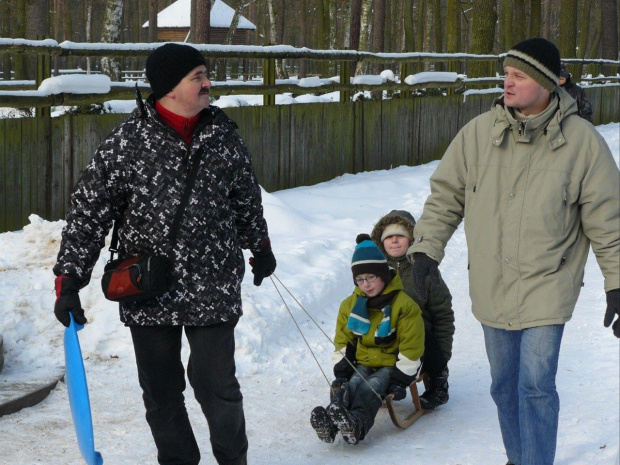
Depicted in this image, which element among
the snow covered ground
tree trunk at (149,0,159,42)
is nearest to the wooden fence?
the snow covered ground

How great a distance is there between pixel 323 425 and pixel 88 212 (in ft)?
5.18

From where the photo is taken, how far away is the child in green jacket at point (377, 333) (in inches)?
193

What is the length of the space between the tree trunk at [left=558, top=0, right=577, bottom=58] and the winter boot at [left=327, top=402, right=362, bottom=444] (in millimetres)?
22708

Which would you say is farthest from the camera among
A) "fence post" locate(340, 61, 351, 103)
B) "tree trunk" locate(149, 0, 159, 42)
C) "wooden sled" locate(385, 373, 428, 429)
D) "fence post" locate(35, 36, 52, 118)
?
"tree trunk" locate(149, 0, 159, 42)

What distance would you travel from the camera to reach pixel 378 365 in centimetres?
500

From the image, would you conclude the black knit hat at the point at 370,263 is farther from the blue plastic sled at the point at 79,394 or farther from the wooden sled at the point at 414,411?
the blue plastic sled at the point at 79,394

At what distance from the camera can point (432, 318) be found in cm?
538

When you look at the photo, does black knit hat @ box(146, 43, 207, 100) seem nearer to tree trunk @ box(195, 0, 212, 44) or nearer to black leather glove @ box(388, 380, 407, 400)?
black leather glove @ box(388, 380, 407, 400)

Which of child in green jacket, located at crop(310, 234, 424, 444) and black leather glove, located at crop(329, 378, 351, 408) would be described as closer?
black leather glove, located at crop(329, 378, 351, 408)

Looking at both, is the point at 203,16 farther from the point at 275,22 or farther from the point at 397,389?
the point at 275,22

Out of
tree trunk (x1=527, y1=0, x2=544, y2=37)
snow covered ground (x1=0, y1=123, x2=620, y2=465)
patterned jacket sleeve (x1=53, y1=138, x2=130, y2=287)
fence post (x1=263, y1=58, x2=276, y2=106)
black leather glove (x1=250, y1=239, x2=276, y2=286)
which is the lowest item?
snow covered ground (x1=0, y1=123, x2=620, y2=465)

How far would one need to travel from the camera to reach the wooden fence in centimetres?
829

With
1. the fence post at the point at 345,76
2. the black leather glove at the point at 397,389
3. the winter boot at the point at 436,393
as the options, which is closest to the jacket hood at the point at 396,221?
the winter boot at the point at 436,393

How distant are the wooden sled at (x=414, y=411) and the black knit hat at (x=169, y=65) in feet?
6.53
